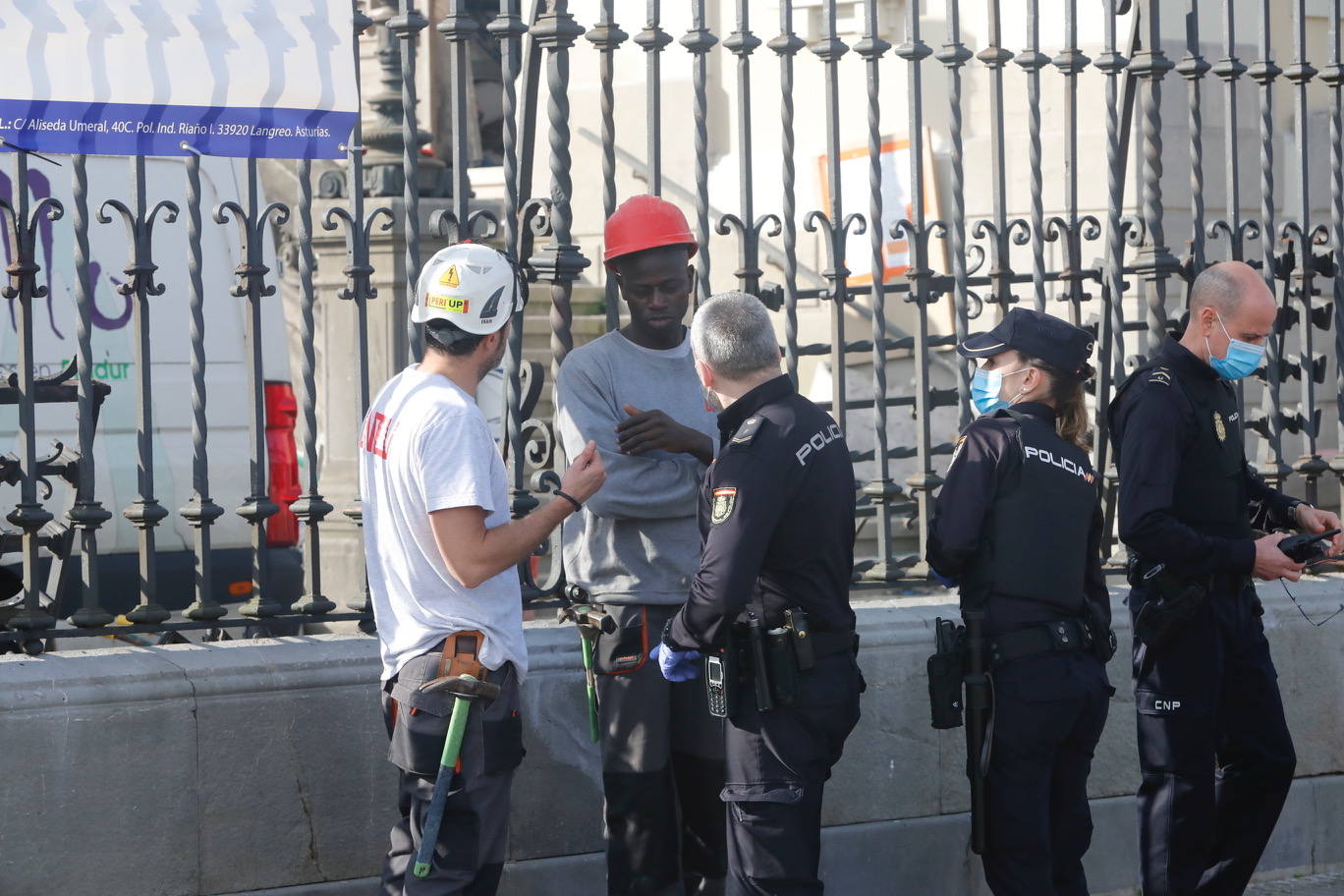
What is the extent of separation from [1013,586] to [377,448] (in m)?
1.53

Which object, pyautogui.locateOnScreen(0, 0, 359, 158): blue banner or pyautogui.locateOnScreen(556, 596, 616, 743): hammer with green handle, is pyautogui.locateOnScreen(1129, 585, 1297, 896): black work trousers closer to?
pyautogui.locateOnScreen(556, 596, 616, 743): hammer with green handle

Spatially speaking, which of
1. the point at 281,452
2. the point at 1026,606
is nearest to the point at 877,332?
the point at 1026,606

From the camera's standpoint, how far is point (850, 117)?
11875 millimetres

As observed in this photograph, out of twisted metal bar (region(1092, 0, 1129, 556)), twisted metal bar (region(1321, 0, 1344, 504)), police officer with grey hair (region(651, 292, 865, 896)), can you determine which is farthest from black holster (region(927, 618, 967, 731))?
twisted metal bar (region(1321, 0, 1344, 504))

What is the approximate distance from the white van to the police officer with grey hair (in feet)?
10.9

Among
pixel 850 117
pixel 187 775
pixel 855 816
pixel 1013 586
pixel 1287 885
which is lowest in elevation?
pixel 1287 885

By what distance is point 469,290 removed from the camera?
3.64 m

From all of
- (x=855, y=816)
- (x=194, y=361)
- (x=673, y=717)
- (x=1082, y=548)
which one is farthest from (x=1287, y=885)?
(x=194, y=361)

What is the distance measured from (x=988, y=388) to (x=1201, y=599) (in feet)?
2.73

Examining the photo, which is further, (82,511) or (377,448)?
(82,511)

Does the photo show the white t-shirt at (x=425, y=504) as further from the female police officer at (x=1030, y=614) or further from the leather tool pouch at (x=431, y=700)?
the female police officer at (x=1030, y=614)

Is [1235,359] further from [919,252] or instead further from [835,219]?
[835,219]

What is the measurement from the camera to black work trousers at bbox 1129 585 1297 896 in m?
4.55

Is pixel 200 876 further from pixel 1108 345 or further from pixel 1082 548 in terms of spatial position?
pixel 1108 345
